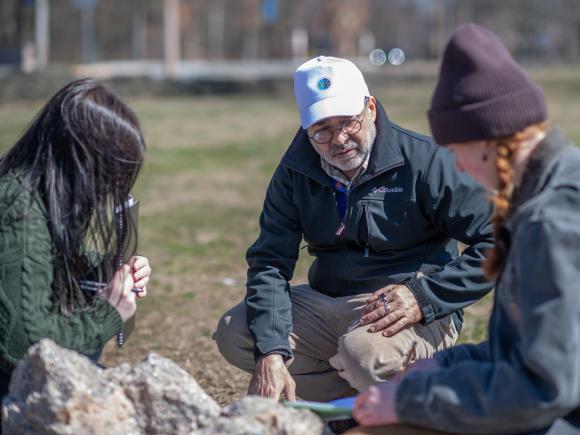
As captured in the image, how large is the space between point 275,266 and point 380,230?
47 centimetres

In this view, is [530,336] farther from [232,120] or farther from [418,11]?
[418,11]

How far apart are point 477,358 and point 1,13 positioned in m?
51.0

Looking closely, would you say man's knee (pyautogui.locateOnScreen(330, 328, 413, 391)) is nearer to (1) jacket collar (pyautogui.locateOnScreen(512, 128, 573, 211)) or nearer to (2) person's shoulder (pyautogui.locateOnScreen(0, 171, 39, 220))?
(1) jacket collar (pyautogui.locateOnScreen(512, 128, 573, 211))

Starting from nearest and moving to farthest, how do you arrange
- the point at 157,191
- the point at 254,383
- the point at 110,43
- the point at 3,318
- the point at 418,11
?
the point at 3,318 → the point at 254,383 → the point at 157,191 → the point at 110,43 → the point at 418,11

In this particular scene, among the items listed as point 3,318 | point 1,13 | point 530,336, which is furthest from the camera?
point 1,13

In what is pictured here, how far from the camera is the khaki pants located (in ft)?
12.2

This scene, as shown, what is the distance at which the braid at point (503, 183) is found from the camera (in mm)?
2510

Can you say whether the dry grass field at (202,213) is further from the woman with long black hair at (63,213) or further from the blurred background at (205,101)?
the woman with long black hair at (63,213)

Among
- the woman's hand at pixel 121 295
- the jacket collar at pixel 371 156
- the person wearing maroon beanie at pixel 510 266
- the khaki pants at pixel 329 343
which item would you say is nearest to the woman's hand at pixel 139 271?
the woman's hand at pixel 121 295

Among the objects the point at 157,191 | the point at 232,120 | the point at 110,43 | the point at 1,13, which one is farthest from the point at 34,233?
the point at 110,43

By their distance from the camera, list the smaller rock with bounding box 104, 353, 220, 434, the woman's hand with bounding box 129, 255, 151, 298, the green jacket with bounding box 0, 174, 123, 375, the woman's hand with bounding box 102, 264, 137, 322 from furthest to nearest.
Result: the woman's hand with bounding box 129, 255, 151, 298
the woman's hand with bounding box 102, 264, 137, 322
the green jacket with bounding box 0, 174, 123, 375
the smaller rock with bounding box 104, 353, 220, 434

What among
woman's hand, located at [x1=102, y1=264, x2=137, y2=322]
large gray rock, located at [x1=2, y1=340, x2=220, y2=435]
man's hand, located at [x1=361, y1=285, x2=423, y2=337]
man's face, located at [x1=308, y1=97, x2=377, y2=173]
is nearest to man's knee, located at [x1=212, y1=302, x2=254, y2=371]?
man's hand, located at [x1=361, y1=285, x2=423, y2=337]

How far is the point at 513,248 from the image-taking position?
2.46 meters

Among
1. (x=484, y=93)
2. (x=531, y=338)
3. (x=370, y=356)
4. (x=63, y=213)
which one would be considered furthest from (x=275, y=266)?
(x=531, y=338)
